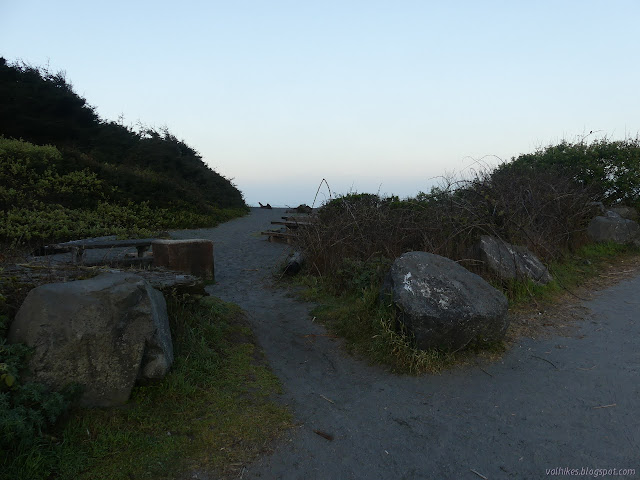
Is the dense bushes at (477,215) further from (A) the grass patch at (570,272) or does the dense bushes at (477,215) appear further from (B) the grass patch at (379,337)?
(B) the grass patch at (379,337)

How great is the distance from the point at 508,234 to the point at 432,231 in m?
1.46

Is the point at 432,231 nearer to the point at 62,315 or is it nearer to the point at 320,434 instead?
the point at 320,434

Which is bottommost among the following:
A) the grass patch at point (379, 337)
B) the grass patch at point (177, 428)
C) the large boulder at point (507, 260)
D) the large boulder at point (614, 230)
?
the grass patch at point (177, 428)

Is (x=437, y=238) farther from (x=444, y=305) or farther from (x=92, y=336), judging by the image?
(x=92, y=336)

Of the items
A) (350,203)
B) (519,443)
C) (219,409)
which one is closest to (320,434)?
(219,409)

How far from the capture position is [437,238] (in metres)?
7.16

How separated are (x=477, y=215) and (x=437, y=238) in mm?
944

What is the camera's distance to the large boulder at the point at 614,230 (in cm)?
965

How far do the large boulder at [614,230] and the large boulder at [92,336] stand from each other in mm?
9861

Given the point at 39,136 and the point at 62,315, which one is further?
the point at 39,136

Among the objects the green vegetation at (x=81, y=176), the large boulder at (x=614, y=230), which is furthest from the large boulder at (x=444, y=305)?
the green vegetation at (x=81, y=176)

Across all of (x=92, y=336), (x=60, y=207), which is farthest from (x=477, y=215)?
(x=60, y=207)

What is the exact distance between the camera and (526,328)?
18.0 feet

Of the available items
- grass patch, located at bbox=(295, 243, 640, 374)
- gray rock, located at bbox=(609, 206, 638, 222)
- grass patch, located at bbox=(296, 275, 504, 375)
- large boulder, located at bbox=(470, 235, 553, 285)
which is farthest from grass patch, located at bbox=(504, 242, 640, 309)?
grass patch, located at bbox=(296, 275, 504, 375)
